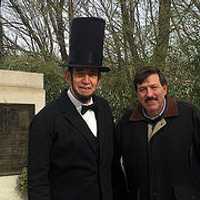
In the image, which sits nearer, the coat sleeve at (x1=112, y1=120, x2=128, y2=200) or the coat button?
the coat button

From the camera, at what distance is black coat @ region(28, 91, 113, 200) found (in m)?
2.68

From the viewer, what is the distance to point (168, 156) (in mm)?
2881

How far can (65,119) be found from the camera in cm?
279

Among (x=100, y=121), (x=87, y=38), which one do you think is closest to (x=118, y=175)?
(x=100, y=121)

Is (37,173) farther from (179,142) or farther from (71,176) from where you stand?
(179,142)

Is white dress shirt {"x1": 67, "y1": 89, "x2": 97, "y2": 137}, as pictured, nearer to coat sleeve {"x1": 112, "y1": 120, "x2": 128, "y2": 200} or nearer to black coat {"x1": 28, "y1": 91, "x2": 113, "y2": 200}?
black coat {"x1": 28, "y1": 91, "x2": 113, "y2": 200}

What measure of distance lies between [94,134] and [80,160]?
0.61 feet

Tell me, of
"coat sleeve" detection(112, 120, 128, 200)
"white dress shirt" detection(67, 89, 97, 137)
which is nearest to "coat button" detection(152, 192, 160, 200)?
"coat sleeve" detection(112, 120, 128, 200)

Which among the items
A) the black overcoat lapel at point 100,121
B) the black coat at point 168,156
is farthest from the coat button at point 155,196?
the black overcoat lapel at point 100,121

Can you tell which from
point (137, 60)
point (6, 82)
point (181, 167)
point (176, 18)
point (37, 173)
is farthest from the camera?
point (137, 60)

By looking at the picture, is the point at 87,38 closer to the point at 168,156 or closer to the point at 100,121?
the point at 100,121

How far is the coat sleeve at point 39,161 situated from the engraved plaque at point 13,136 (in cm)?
450

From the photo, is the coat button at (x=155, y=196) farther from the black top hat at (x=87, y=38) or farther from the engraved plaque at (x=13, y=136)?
the engraved plaque at (x=13, y=136)

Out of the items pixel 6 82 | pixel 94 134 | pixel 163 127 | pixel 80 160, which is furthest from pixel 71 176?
pixel 6 82
